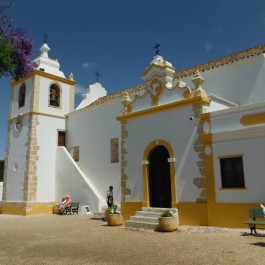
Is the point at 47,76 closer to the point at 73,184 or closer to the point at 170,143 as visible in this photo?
the point at 73,184

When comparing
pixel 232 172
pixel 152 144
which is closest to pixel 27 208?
pixel 152 144

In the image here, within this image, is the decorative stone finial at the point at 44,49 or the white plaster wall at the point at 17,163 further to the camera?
the decorative stone finial at the point at 44,49

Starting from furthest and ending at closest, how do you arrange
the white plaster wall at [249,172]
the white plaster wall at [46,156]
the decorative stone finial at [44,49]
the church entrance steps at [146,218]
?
the decorative stone finial at [44,49] → the white plaster wall at [46,156] → the church entrance steps at [146,218] → the white plaster wall at [249,172]

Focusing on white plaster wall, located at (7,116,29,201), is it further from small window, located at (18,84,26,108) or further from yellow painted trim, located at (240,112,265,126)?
yellow painted trim, located at (240,112,265,126)

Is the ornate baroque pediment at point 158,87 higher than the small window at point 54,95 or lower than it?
lower

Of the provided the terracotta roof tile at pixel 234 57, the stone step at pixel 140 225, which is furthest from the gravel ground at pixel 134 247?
the terracotta roof tile at pixel 234 57

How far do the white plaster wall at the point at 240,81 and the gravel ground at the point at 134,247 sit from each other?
6324mm

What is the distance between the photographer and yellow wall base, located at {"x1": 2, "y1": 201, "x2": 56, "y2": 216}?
17492 mm

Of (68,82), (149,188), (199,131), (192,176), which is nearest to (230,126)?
(199,131)

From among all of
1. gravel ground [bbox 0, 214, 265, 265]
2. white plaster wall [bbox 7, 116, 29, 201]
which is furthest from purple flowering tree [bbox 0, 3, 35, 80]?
white plaster wall [bbox 7, 116, 29, 201]

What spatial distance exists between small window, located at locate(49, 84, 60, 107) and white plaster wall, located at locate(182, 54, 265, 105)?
1044 centimetres

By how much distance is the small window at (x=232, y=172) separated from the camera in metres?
9.59

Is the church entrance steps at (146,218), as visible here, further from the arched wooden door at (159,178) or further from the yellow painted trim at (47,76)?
the yellow painted trim at (47,76)

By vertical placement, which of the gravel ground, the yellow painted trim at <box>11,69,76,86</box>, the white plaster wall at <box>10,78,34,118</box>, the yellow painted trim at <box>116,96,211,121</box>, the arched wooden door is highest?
the yellow painted trim at <box>11,69,76,86</box>
